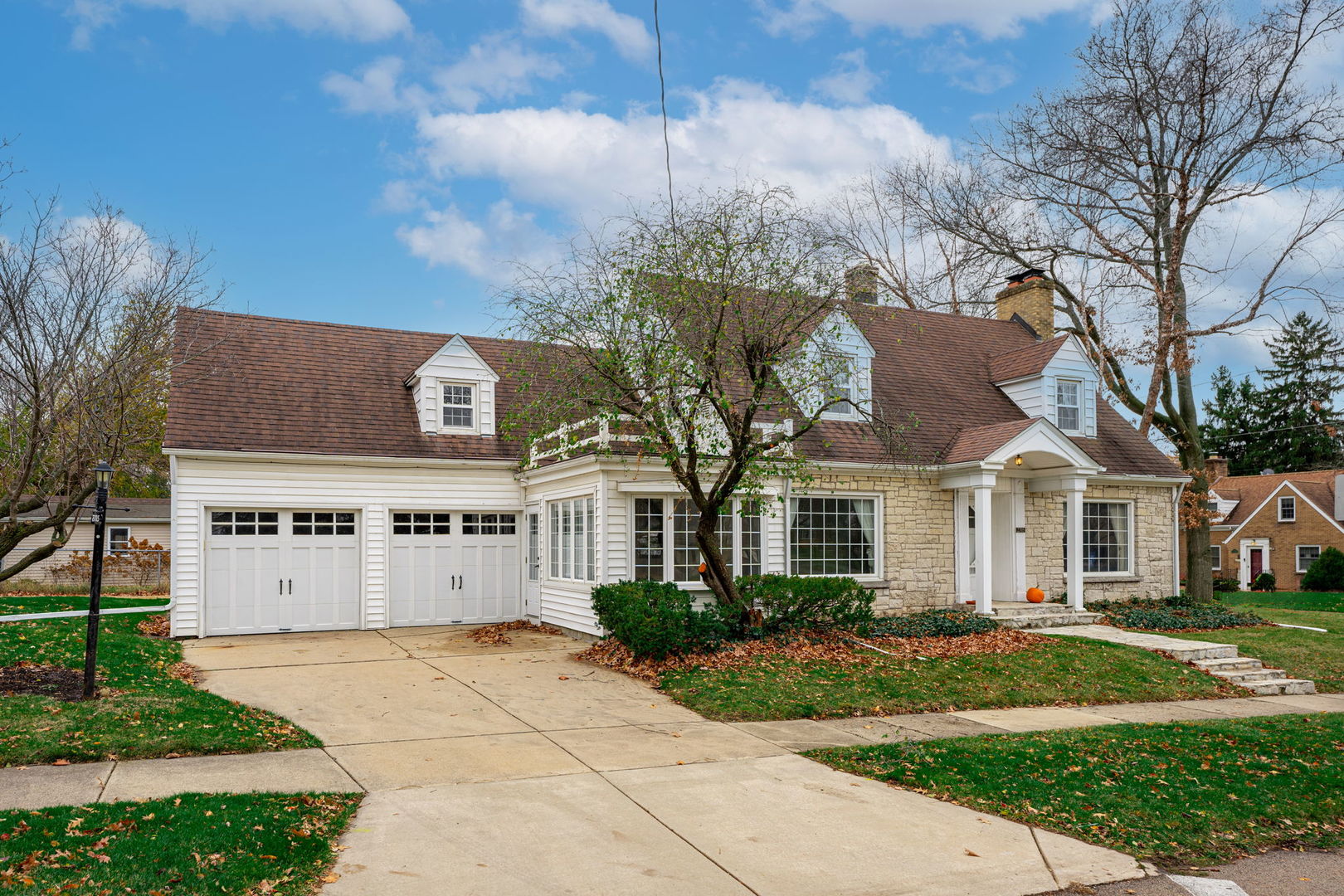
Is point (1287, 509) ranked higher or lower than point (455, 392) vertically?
lower

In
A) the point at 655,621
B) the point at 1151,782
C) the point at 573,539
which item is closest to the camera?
the point at 1151,782

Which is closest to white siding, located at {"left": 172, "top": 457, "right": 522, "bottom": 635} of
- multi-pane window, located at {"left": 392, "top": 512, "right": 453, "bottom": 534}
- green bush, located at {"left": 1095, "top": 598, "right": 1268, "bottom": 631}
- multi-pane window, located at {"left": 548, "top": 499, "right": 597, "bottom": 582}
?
multi-pane window, located at {"left": 392, "top": 512, "right": 453, "bottom": 534}

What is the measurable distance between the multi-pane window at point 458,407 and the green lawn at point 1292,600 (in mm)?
25601

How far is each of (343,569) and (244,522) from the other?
1915 millimetres

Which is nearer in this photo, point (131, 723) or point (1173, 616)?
point (131, 723)

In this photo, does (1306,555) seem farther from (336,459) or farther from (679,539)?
(336,459)

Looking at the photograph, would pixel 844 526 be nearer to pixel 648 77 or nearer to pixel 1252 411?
pixel 648 77

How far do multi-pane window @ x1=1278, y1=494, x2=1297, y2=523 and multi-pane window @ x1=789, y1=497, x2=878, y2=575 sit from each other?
3601 centimetres

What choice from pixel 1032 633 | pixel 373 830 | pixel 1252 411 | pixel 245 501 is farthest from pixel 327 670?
pixel 1252 411

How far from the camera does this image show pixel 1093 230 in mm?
23078

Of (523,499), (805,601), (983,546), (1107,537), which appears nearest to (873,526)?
(983,546)

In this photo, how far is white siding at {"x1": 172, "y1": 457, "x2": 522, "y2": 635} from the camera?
16.4m

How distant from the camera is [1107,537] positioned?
20.3 meters

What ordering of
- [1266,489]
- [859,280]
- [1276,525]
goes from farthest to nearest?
[1266,489], [1276,525], [859,280]
